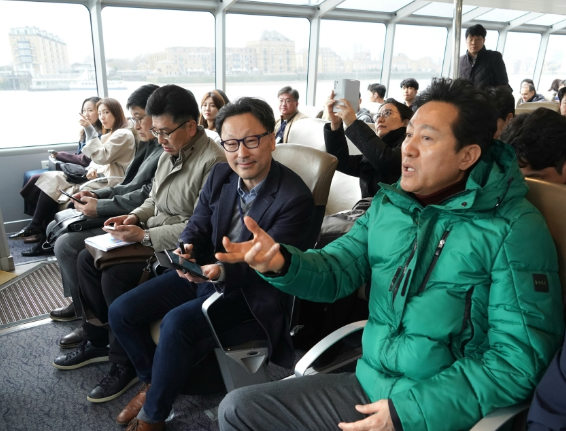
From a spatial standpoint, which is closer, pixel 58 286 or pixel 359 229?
pixel 359 229

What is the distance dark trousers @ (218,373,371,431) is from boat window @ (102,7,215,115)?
175 inches

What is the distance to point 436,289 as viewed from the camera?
126 centimetres

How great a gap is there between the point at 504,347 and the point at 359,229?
0.57 m

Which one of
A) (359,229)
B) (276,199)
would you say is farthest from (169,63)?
(359,229)

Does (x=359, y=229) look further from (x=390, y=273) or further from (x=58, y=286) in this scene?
(x=58, y=286)

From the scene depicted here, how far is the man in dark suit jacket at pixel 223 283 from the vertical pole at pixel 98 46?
3.88m

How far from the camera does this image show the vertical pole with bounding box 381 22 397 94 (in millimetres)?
7383

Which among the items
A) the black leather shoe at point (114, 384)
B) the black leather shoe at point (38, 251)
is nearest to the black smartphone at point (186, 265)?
the black leather shoe at point (114, 384)

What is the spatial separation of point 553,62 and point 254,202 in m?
11.4

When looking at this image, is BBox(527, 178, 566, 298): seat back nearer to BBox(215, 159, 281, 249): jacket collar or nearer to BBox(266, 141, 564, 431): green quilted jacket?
BBox(266, 141, 564, 431): green quilted jacket

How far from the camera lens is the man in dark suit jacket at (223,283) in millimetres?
1699

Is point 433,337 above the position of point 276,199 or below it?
below

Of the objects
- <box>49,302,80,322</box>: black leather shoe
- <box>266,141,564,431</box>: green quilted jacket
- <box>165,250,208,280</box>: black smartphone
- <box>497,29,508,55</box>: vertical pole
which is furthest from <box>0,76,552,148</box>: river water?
<box>497,29,508,55</box>: vertical pole

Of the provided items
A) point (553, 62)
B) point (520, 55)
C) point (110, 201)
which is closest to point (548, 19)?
point (520, 55)
